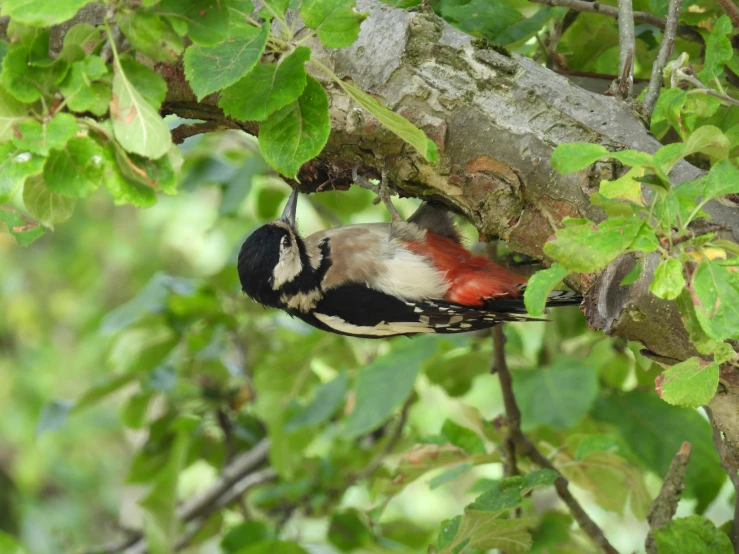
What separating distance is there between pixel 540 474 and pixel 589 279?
491mm

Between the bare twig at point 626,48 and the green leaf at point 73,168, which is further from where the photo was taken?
the bare twig at point 626,48

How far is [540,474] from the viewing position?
186cm

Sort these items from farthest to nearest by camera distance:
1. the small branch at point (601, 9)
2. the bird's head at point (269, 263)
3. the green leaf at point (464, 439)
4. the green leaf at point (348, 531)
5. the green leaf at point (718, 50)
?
the green leaf at point (348, 531), the bird's head at point (269, 263), the green leaf at point (464, 439), the small branch at point (601, 9), the green leaf at point (718, 50)

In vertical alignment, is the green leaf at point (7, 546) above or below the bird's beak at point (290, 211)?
below

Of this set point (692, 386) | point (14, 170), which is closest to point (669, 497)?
point (692, 386)

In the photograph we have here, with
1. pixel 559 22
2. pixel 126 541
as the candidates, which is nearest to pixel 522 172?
pixel 559 22

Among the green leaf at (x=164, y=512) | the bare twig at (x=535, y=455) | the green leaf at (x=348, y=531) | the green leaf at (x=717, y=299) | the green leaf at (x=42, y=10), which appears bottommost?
the green leaf at (x=348, y=531)

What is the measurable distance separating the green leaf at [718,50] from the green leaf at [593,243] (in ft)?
1.65

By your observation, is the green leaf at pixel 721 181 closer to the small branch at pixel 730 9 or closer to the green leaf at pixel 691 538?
the small branch at pixel 730 9

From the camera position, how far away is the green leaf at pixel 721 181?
45.9 inches

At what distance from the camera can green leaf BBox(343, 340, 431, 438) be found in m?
2.46

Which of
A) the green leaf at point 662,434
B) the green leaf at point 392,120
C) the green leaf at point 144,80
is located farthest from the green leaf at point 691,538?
the green leaf at point 144,80

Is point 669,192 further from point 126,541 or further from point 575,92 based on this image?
point 126,541

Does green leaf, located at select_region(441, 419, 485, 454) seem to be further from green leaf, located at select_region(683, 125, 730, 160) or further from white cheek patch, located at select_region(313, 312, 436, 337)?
green leaf, located at select_region(683, 125, 730, 160)
